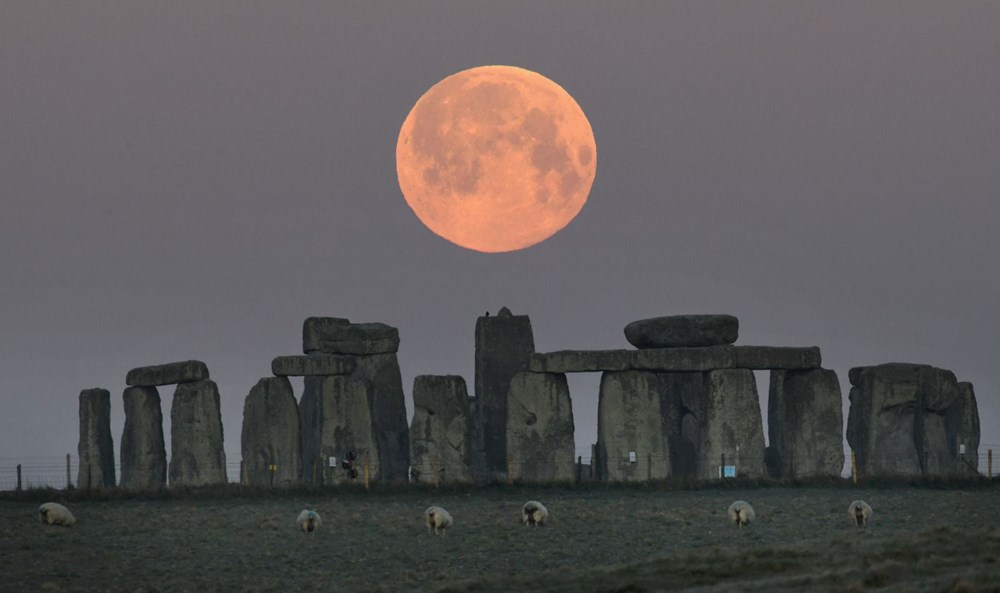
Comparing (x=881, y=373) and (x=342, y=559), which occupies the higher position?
(x=881, y=373)

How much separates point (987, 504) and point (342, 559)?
1434 cm

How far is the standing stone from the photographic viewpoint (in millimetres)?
54656

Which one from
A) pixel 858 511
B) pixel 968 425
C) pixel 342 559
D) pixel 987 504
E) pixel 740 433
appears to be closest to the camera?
pixel 342 559

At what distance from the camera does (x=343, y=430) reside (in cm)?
5209

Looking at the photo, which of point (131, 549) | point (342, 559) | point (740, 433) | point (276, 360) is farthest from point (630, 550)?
point (276, 360)

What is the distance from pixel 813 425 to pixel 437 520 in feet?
50.7

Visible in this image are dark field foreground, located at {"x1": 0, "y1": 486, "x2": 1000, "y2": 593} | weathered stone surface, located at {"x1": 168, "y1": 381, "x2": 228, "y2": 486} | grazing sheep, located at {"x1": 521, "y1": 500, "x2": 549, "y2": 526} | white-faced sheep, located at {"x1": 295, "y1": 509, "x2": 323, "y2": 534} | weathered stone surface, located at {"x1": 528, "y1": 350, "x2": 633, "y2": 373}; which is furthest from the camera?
weathered stone surface, located at {"x1": 168, "y1": 381, "x2": 228, "y2": 486}

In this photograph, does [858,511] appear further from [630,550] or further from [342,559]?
[342,559]

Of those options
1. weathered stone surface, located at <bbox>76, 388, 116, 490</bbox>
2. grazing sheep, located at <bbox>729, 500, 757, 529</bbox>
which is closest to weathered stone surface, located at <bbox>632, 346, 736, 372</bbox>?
grazing sheep, located at <bbox>729, 500, 757, 529</bbox>

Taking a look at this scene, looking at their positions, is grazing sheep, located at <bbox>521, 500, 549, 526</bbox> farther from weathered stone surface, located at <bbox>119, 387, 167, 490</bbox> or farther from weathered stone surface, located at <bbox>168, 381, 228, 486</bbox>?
weathered stone surface, located at <bbox>119, 387, 167, 490</bbox>

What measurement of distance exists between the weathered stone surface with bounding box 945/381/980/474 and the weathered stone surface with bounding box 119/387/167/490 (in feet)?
67.7

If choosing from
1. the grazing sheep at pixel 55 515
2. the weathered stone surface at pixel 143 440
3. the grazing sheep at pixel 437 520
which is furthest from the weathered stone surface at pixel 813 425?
the grazing sheep at pixel 55 515

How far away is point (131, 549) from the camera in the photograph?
37.1 metres

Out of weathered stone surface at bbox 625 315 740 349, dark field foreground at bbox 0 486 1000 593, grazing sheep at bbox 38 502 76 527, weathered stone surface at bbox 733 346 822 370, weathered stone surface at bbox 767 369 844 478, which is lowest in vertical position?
dark field foreground at bbox 0 486 1000 593
